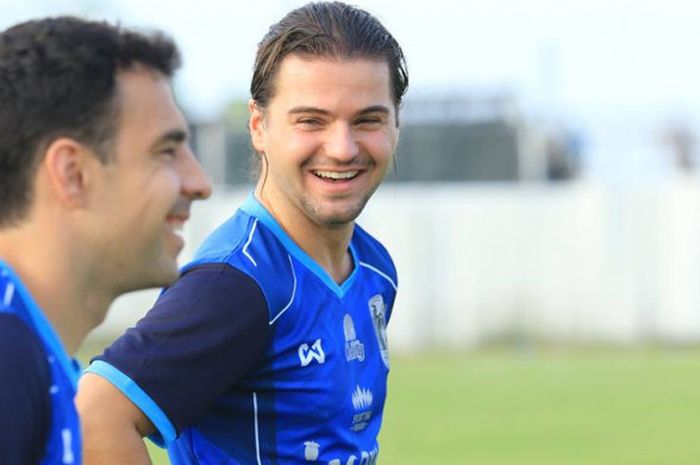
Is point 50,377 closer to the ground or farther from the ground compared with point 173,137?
closer to the ground

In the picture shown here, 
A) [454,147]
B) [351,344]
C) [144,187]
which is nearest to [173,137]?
[144,187]

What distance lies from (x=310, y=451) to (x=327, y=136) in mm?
817

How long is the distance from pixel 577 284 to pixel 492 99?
3403 millimetres

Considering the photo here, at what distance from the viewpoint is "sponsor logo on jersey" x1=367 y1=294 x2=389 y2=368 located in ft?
15.1

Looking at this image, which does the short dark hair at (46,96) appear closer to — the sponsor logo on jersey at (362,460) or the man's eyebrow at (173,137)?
the man's eyebrow at (173,137)

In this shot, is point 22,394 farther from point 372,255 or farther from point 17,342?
point 372,255

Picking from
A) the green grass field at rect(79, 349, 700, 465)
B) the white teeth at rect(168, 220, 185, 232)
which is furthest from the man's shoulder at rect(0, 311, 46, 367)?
the green grass field at rect(79, 349, 700, 465)

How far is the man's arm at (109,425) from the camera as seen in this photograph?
3770 millimetres

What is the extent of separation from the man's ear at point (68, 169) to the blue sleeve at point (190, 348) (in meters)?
1.12

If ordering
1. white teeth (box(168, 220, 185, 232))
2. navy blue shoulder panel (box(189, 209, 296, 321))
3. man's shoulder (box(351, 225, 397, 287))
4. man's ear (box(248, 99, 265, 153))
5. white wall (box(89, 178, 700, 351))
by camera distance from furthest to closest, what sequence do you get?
1. white wall (box(89, 178, 700, 351))
2. man's shoulder (box(351, 225, 397, 287))
3. man's ear (box(248, 99, 265, 153))
4. navy blue shoulder panel (box(189, 209, 296, 321))
5. white teeth (box(168, 220, 185, 232))

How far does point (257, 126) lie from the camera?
4.53 m

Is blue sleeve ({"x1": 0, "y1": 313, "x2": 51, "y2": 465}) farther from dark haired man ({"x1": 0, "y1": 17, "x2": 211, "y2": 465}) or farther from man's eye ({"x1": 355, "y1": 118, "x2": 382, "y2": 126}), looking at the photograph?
man's eye ({"x1": 355, "y1": 118, "x2": 382, "y2": 126})

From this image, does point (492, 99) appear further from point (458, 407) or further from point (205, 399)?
point (205, 399)

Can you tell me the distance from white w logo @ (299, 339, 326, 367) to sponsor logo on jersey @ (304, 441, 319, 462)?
206 millimetres
